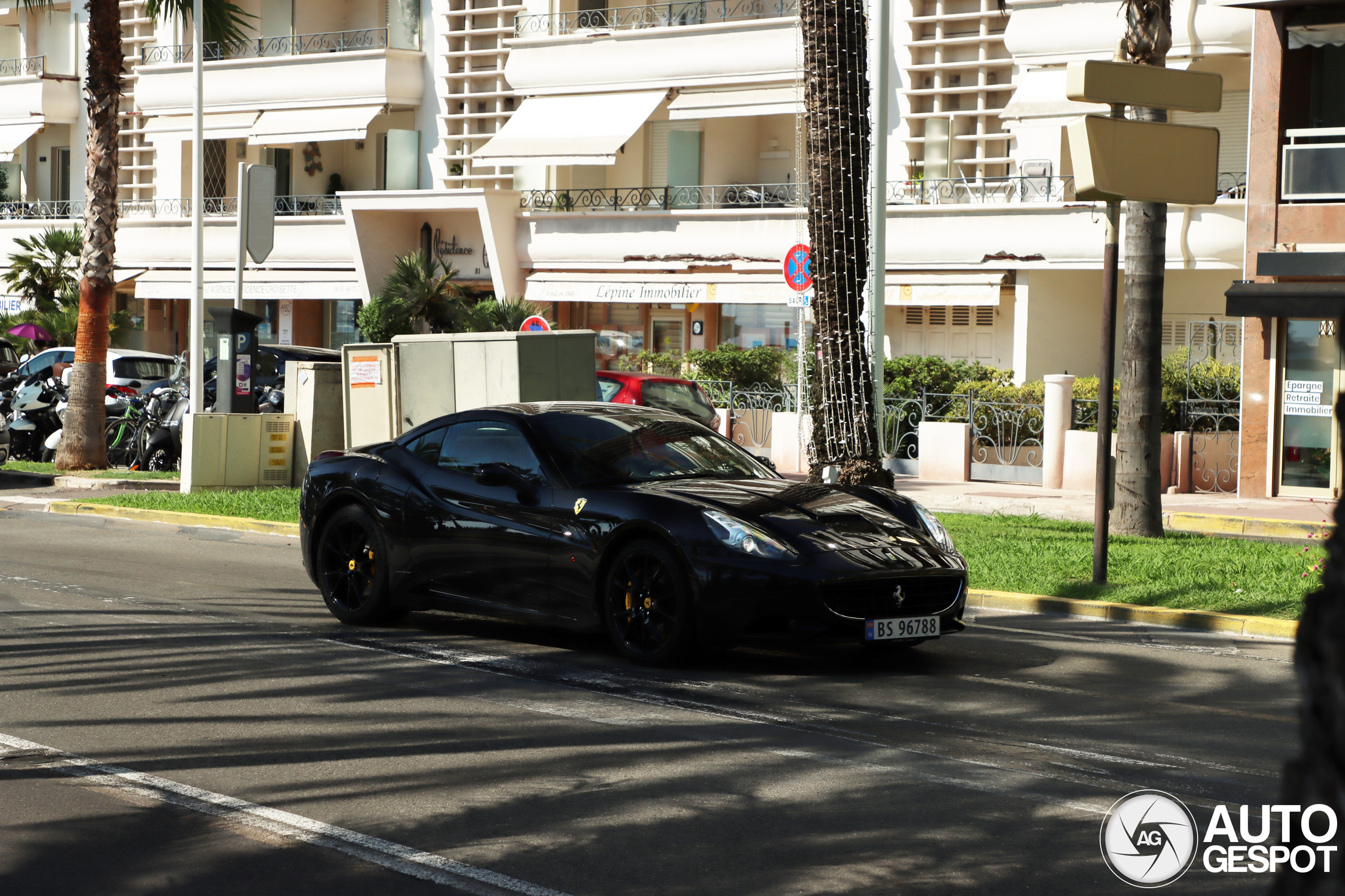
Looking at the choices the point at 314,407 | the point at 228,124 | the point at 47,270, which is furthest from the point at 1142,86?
the point at 47,270

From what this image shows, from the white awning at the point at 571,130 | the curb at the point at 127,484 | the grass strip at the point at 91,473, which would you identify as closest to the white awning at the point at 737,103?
the white awning at the point at 571,130

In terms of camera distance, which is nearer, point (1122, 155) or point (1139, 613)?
point (1139, 613)

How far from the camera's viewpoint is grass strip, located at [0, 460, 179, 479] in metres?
21.7

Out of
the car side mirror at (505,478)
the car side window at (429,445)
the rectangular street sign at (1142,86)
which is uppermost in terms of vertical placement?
the rectangular street sign at (1142,86)

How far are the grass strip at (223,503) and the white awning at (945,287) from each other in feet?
47.4

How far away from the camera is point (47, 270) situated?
4150 cm

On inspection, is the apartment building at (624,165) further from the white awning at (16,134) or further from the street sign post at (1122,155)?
the street sign post at (1122,155)

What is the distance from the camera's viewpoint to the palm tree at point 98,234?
2238cm

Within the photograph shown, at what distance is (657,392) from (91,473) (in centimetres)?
809

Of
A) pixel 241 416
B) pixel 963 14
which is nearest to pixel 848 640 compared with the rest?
pixel 241 416

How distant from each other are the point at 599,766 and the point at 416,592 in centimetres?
373

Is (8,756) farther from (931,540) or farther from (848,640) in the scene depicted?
(931,540)

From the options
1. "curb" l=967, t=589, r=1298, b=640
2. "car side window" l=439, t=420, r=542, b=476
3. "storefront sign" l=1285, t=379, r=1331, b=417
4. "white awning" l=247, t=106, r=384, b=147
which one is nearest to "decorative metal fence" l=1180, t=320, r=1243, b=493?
"storefront sign" l=1285, t=379, r=1331, b=417

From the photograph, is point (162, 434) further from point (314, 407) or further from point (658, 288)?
point (658, 288)
